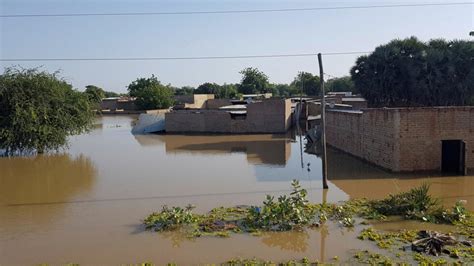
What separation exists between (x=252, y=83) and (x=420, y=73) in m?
53.6

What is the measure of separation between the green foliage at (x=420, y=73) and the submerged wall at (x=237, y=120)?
276 inches

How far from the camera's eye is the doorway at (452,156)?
51.2 feet

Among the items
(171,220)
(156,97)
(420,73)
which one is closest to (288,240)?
(171,220)

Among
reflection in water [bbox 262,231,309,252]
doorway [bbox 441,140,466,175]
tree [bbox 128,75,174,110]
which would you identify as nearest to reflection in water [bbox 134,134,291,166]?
doorway [bbox 441,140,466,175]

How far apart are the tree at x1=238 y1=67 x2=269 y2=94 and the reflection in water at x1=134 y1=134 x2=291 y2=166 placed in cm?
5049

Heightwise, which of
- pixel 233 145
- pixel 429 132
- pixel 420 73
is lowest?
pixel 233 145

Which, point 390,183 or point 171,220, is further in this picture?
point 390,183

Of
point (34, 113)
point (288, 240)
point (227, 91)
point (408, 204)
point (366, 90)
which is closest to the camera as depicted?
point (288, 240)

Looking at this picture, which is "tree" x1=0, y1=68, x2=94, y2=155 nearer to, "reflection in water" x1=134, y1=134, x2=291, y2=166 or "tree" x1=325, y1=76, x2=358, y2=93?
"reflection in water" x1=134, y1=134, x2=291, y2=166

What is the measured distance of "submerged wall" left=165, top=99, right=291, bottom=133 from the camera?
1331 inches

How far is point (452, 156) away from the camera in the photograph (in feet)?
54.0

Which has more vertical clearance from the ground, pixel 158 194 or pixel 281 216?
pixel 281 216

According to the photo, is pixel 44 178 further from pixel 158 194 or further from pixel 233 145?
pixel 233 145

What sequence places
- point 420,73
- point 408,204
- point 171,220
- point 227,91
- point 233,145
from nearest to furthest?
point 171,220
point 408,204
point 233,145
point 420,73
point 227,91
